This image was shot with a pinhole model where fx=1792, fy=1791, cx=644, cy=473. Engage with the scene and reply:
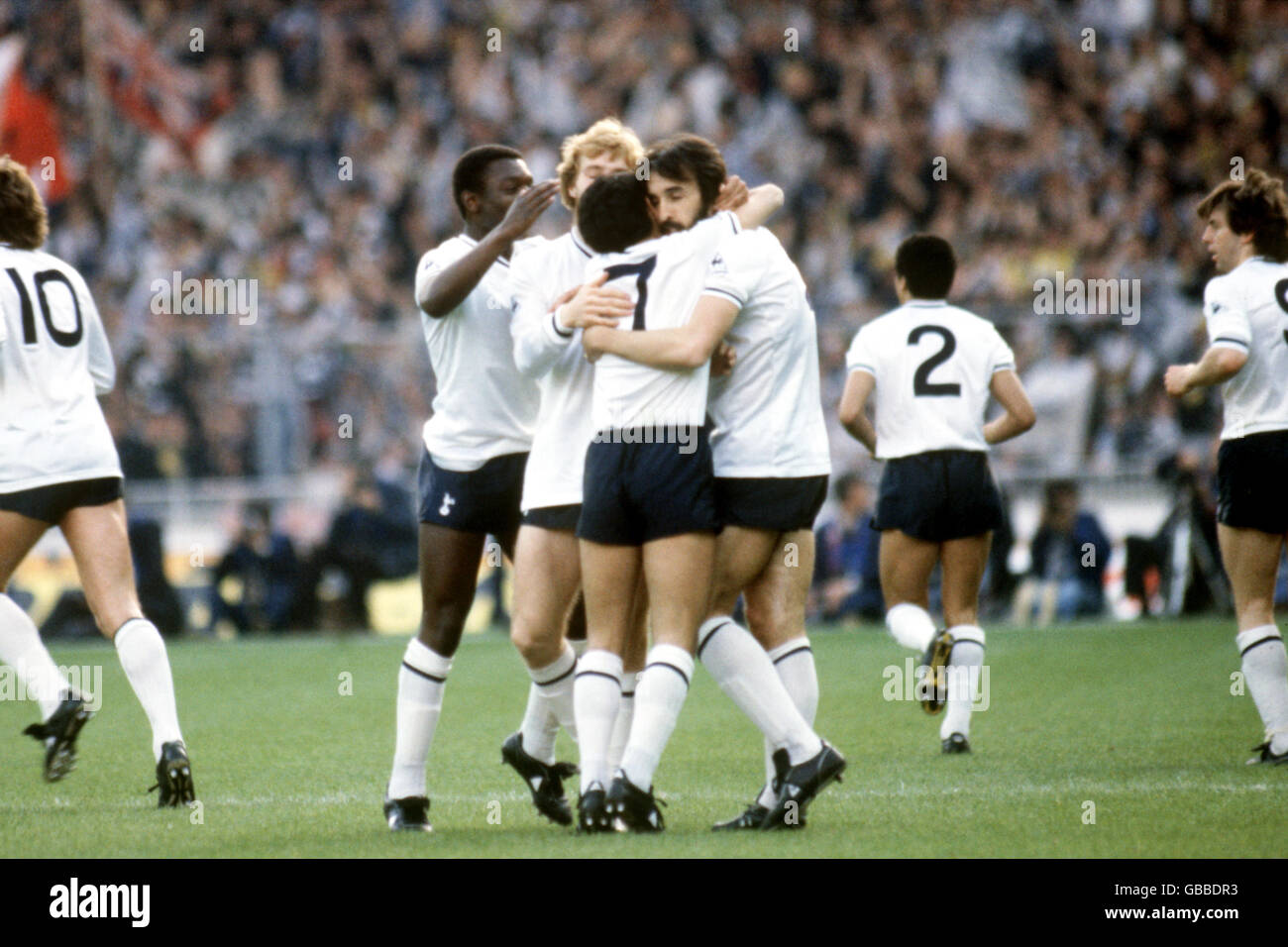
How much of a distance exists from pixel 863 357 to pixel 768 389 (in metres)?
2.49

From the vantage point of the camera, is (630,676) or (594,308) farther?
(630,676)

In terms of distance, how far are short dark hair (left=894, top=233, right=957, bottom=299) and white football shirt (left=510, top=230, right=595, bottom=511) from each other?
275cm

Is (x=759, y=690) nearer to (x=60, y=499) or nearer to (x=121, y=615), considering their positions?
(x=121, y=615)

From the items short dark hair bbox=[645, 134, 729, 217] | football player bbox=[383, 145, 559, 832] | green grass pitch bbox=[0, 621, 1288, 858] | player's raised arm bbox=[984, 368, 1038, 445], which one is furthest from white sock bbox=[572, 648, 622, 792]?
player's raised arm bbox=[984, 368, 1038, 445]

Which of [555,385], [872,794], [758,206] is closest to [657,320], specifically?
[555,385]

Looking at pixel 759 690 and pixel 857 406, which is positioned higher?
pixel 857 406

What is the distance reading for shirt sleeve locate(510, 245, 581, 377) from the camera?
559cm

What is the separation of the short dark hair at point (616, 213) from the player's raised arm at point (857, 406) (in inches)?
98.9

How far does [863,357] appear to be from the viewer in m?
8.26

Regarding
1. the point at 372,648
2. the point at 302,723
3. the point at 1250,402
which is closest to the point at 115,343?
the point at 372,648

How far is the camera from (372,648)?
1458 cm

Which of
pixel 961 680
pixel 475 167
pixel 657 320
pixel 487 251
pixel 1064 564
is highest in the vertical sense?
pixel 475 167

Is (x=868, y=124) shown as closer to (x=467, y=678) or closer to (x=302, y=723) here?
(x=467, y=678)

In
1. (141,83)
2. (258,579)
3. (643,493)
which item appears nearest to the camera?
(643,493)
